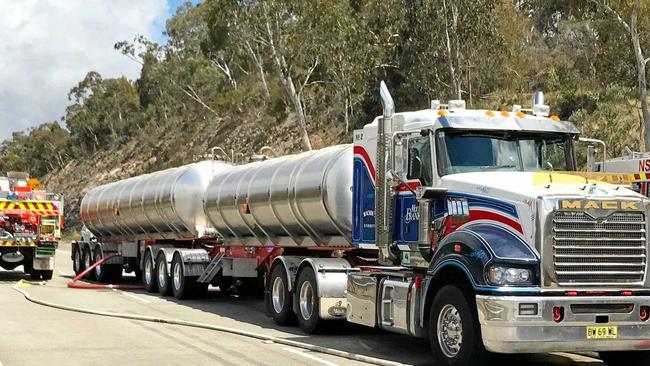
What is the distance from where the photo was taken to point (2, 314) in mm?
16141

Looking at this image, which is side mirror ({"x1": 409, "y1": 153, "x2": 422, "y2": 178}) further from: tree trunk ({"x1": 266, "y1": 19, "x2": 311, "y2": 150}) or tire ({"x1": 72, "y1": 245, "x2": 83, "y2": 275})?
tree trunk ({"x1": 266, "y1": 19, "x2": 311, "y2": 150})

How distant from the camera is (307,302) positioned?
14.3 metres

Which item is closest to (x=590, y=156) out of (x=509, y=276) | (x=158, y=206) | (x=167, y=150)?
(x=509, y=276)

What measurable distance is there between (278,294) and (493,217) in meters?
6.29

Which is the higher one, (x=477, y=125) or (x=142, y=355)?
(x=477, y=125)

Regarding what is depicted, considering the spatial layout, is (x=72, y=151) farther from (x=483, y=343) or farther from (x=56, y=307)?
(x=483, y=343)

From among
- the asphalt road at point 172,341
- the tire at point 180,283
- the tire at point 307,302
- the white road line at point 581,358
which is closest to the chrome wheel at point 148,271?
the tire at point 180,283

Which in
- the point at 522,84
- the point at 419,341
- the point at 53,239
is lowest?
the point at 419,341

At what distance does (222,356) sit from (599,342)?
462 centimetres

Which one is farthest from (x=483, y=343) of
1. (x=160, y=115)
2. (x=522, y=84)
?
(x=160, y=115)

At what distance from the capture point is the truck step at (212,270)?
19250 mm

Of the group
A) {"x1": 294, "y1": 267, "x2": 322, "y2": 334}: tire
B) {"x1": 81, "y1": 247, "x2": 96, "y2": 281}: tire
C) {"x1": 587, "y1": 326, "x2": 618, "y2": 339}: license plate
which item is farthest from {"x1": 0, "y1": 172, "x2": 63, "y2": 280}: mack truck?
{"x1": 587, "y1": 326, "x2": 618, "y2": 339}: license plate

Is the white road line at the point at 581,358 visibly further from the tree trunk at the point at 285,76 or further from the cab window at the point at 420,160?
the tree trunk at the point at 285,76

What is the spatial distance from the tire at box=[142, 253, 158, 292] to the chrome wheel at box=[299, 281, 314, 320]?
27.3 feet
